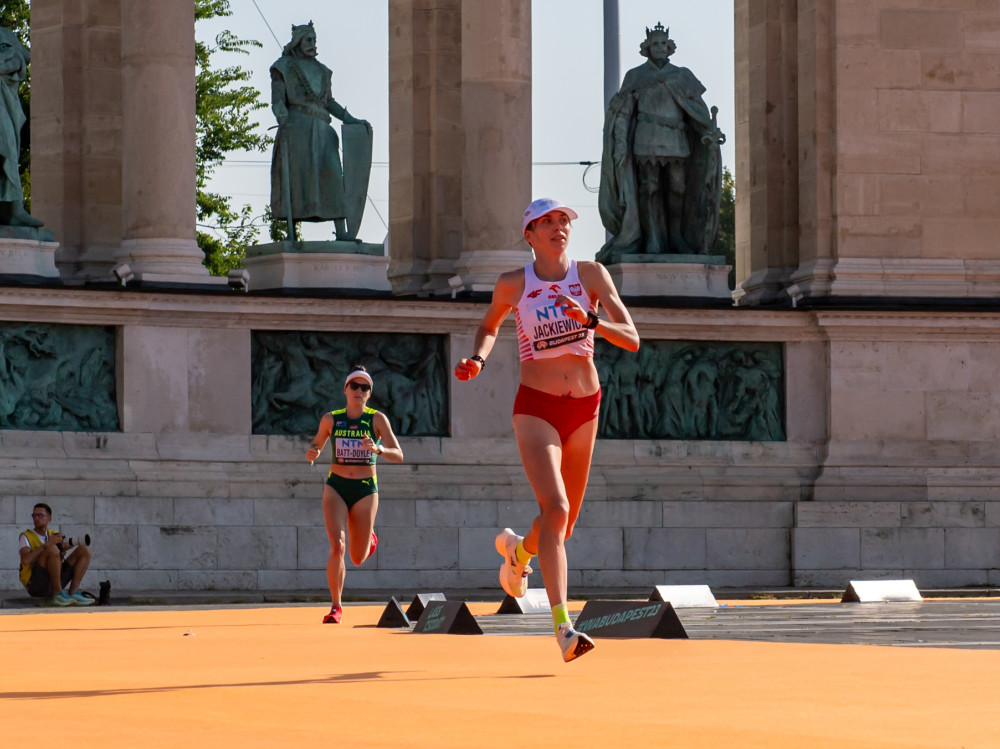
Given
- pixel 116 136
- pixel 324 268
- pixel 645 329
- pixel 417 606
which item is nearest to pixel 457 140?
pixel 324 268

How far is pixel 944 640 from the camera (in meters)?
15.3

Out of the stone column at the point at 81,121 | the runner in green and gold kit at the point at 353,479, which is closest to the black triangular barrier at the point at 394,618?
the runner in green and gold kit at the point at 353,479

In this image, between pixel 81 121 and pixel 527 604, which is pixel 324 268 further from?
pixel 527 604

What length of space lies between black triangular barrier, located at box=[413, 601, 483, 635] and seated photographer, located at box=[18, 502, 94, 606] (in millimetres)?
9446

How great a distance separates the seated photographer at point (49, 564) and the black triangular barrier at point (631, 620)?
1158cm

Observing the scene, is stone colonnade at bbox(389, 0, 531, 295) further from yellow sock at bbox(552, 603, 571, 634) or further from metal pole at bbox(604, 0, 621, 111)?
yellow sock at bbox(552, 603, 571, 634)

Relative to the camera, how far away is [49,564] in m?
26.7

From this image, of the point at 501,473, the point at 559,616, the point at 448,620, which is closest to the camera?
the point at 559,616

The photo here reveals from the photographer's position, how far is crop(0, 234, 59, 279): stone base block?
30438mm

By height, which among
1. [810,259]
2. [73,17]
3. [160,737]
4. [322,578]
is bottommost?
[322,578]

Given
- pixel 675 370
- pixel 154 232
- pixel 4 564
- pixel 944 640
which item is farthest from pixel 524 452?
pixel 675 370

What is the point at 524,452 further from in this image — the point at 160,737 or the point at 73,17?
the point at 73,17

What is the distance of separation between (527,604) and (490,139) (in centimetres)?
1235

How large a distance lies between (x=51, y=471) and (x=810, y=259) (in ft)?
38.1
